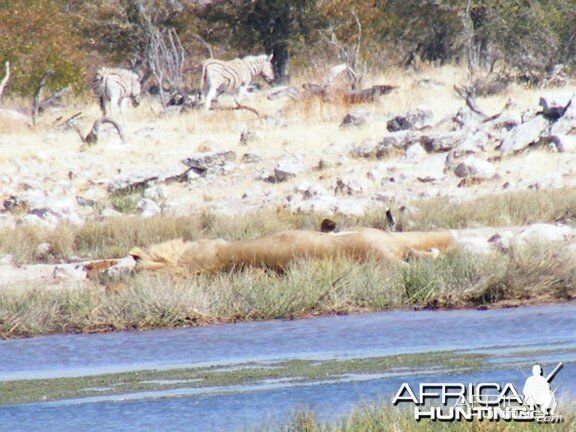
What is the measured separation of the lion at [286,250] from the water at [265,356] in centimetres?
91

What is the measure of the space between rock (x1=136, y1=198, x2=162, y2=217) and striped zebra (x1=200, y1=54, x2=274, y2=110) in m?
8.53

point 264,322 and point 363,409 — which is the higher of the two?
point 363,409

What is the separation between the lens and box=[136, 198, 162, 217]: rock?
18.7 meters

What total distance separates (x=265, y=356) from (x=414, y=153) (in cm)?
1161

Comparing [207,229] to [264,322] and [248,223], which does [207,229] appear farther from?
[264,322]

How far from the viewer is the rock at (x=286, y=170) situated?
66.5 ft

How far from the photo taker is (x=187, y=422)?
6.84m

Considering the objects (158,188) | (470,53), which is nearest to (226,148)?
(158,188)

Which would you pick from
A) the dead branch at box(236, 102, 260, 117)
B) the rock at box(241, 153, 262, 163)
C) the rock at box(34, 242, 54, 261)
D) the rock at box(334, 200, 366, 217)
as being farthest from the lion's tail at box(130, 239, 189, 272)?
the dead branch at box(236, 102, 260, 117)

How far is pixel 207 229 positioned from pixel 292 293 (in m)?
5.72

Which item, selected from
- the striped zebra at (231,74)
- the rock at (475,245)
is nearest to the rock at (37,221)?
the rock at (475,245)

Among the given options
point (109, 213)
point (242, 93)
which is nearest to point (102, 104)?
point (242, 93)

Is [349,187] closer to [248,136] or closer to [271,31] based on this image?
[248,136]

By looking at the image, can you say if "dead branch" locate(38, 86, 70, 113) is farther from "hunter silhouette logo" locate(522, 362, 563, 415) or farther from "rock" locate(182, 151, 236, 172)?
"hunter silhouette logo" locate(522, 362, 563, 415)
